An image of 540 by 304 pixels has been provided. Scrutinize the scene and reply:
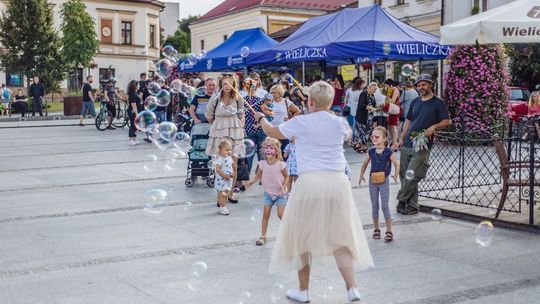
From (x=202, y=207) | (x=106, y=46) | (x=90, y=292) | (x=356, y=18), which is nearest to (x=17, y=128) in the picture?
(x=356, y=18)

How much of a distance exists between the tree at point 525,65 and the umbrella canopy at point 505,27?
20.7 metres

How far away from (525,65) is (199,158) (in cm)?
2075

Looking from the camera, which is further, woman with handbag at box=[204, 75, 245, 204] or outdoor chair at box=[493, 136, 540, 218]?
woman with handbag at box=[204, 75, 245, 204]

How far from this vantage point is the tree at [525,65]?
28109mm

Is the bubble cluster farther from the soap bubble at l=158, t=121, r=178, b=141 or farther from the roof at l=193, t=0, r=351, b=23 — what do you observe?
the roof at l=193, t=0, r=351, b=23

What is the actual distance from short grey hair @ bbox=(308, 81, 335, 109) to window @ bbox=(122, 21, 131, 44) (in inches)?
2266

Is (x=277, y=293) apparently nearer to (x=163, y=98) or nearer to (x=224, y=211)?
(x=224, y=211)

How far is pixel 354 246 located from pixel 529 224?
3.60 meters

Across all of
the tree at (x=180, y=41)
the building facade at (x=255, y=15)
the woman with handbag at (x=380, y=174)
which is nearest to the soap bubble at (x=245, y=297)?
the woman with handbag at (x=380, y=174)

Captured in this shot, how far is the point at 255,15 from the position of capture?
54.1m

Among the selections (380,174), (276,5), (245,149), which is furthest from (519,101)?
(276,5)

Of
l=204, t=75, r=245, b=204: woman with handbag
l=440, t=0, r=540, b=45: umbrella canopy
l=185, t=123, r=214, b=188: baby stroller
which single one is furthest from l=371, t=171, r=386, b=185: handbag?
l=185, t=123, r=214, b=188: baby stroller

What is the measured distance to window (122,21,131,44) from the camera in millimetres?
61000

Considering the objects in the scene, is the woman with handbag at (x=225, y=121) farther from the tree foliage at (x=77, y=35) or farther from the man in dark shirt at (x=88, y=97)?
the tree foliage at (x=77, y=35)
